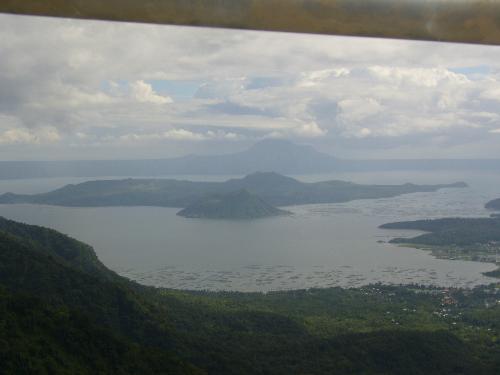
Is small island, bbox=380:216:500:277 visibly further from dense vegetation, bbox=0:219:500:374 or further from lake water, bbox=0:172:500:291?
dense vegetation, bbox=0:219:500:374

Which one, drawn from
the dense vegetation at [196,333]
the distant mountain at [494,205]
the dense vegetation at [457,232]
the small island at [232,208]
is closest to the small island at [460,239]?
the dense vegetation at [457,232]

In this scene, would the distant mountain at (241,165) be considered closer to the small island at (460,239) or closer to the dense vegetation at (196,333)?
the small island at (460,239)

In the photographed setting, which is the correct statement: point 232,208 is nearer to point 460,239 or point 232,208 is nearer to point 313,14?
point 460,239

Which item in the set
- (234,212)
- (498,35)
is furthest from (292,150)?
(498,35)

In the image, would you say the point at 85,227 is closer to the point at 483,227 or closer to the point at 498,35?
the point at 483,227

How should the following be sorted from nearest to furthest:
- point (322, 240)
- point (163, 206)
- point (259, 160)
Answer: point (322, 240)
point (163, 206)
point (259, 160)

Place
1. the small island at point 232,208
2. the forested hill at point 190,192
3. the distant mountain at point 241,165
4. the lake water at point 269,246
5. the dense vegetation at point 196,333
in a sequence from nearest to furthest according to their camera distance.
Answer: the dense vegetation at point 196,333, the lake water at point 269,246, the small island at point 232,208, the forested hill at point 190,192, the distant mountain at point 241,165

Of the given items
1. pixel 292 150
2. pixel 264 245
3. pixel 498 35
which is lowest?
pixel 264 245

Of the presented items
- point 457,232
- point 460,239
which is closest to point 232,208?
point 457,232
